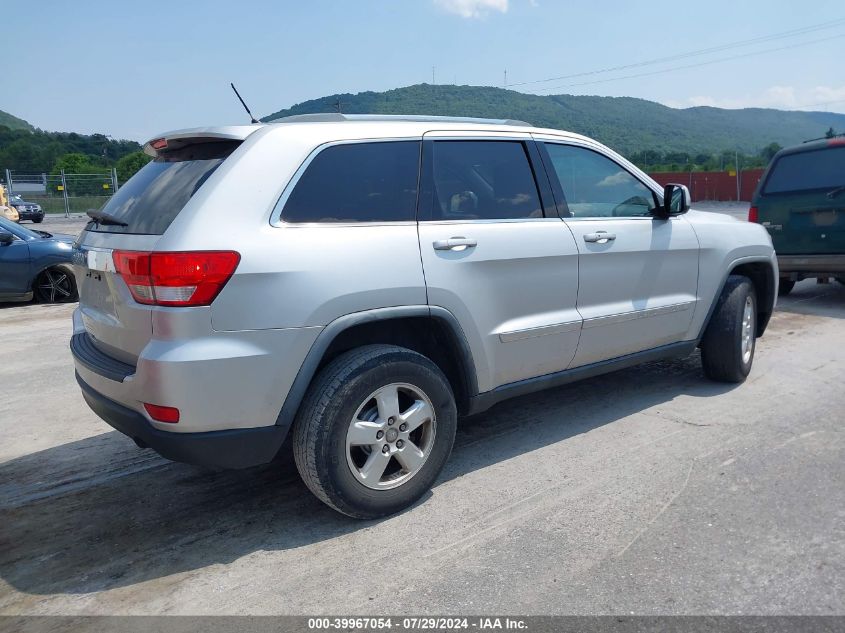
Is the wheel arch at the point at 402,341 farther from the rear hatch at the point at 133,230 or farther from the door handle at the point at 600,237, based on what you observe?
the door handle at the point at 600,237

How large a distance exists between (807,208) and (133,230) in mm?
8053

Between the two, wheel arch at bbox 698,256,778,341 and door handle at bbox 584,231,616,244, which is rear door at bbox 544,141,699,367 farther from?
wheel arch at bbox 698,256,778,341

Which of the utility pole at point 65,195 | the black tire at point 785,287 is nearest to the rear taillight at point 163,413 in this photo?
the black tire at point 785,287

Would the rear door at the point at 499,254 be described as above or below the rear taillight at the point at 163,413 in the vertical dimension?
above

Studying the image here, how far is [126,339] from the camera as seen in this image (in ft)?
10.0

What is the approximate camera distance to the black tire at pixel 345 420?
3.07 metres

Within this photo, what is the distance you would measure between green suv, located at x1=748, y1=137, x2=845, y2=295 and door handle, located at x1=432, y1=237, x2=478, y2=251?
6.41 metres

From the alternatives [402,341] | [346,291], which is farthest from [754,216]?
[346,291]

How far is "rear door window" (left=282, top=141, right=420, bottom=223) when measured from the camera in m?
3.17

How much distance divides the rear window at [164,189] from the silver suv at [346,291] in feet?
0.05

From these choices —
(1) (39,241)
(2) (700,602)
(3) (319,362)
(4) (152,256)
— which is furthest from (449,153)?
(1) (39,241)

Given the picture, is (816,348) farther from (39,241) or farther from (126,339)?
(39,241)

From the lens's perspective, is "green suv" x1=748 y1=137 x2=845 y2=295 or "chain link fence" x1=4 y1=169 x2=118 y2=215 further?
"chain link fence" x1=4 y1=169 x2=118 y2=215

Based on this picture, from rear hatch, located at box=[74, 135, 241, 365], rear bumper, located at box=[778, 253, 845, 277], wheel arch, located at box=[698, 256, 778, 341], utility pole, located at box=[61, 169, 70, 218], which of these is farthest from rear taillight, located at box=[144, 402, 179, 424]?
utility pole, located at box=[61, 169, 70, 218]
